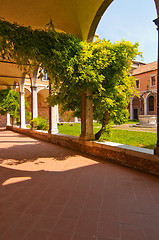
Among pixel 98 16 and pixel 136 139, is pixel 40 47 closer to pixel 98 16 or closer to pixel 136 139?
pixel 98 16

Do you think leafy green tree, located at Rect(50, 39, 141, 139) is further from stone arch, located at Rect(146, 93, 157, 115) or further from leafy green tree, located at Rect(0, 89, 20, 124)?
stone arch, located at Rect(146, 93, 157, 115)

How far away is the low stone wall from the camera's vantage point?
10.8 ft

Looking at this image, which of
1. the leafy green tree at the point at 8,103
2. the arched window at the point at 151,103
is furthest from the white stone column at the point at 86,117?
the arched window at the point at 151,103

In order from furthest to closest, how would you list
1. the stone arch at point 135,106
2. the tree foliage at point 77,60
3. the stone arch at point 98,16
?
the stone arch at point 135,106 < the stone arch at point 98,16 < the tree foliage at point 77,60

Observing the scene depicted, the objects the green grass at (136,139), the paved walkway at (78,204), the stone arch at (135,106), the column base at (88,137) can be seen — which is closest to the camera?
the paved walkway at (78,204)

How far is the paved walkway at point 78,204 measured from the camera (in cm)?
168

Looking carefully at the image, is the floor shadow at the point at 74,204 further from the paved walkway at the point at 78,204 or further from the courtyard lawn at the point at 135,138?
the courtyard lawn at the point at 135,138

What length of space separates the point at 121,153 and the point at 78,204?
2.07m

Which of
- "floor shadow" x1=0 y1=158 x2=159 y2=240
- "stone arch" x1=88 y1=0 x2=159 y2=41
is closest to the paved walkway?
"floor shadow" x1=0 y1=158 x2=159 y2=240

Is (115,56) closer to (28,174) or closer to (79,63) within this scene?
(79,63)

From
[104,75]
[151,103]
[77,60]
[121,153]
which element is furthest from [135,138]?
[151,103]

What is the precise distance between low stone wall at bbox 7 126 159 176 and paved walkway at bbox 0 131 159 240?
20 centimetres

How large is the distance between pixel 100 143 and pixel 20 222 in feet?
10.3

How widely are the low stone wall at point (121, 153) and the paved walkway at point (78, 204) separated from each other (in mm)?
195
